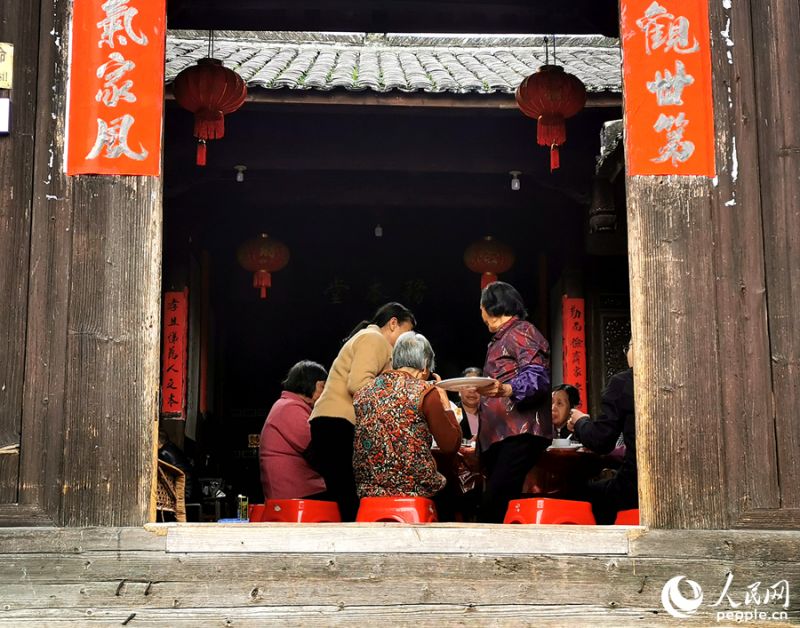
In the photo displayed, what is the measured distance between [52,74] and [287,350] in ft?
29.0

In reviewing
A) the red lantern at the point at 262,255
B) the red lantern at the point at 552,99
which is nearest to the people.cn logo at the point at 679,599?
the red lantern at the point at 552,99

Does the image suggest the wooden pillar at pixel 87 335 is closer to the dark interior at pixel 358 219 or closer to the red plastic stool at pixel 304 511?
the red plastic stool at pixel 304 511

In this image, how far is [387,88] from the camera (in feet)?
29.6

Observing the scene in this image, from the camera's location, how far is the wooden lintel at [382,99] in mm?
9062

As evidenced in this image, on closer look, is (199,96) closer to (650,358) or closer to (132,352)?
(132,352)

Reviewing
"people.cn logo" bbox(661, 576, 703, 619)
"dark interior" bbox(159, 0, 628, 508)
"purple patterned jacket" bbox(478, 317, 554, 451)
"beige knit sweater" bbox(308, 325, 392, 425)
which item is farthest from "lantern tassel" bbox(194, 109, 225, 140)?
"people.cn logo" bbox(661, 576, 703, 619)

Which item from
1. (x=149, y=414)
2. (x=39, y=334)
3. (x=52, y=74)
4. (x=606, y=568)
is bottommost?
(x=606, y=568)

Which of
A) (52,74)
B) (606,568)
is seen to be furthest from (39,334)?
(606,568)

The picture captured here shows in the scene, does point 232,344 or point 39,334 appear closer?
point 39,334

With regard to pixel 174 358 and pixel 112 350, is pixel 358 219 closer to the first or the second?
pixel 174 358

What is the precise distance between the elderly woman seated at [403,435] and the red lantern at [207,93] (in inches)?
128

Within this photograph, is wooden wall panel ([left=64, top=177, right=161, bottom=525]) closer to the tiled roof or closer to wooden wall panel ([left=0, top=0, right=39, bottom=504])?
wooden wall panel ([left=0, top=0, right=39, bottom=504])

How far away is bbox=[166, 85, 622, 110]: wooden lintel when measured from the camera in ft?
29.7

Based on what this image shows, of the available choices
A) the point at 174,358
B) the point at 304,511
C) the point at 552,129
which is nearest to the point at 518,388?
the point at 304,511
